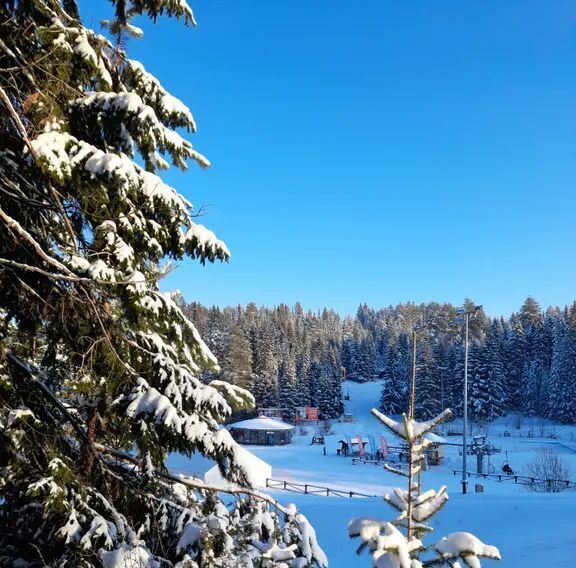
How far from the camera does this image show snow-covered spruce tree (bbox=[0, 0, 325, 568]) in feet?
11.5

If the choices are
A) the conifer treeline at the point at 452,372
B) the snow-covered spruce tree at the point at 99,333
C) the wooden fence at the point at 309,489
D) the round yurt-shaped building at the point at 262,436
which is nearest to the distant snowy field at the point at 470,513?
the wooden fence at the point at 309,489

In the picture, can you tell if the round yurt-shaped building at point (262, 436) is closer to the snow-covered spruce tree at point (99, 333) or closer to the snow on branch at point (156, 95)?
the snow-covered spruce tree at point (99, 333)

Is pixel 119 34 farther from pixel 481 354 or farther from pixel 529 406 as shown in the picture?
pixel 529 406

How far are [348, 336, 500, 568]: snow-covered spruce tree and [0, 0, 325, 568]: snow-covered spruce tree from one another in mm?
1530

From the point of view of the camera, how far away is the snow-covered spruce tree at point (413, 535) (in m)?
2.16

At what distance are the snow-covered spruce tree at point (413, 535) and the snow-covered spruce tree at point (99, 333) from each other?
153 cm

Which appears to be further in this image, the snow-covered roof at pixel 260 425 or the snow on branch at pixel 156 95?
the snow-covered roof at pixel 260 425

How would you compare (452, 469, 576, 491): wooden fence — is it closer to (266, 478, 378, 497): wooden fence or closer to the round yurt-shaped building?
(266, 478, 378, 497): wooden fence

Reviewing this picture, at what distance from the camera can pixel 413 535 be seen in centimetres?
255

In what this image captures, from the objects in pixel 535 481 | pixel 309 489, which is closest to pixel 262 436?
pixel 309 489

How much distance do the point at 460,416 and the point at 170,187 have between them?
60196 mm

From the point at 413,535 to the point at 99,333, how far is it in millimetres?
2846

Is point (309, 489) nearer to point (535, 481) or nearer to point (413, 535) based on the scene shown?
point (535, 481)

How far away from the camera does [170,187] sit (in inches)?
165
